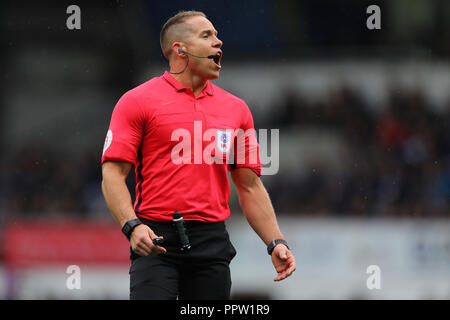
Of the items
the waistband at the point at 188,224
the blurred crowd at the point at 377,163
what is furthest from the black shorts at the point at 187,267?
the blurred crowd at the point at 377,163

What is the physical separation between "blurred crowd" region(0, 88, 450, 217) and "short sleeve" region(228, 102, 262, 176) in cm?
725

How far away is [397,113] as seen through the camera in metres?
13.4

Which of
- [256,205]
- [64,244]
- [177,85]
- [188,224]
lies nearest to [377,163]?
[64,244]

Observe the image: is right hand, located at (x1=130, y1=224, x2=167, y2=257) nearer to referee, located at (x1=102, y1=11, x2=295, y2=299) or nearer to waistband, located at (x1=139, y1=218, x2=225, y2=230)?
referee, located at (x1=102, y1=11, x2=295, y2=299)

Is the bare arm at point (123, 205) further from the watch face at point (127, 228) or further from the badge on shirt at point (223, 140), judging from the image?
the badge on shirt at point (223, 140)

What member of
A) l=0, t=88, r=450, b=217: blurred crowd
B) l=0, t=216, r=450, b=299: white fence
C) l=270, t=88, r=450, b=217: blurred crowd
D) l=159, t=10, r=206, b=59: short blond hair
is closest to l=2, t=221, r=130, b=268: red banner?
l=0, t=216, r=450, b=299: white fence

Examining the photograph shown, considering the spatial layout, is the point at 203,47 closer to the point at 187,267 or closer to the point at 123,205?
the point at 123,205

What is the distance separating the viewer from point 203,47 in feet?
13.4

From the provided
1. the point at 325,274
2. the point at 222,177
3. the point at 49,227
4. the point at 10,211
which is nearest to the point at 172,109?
the point at 222,177

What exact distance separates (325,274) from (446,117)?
12.1 feet

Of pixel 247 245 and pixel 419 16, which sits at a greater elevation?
pixel 419 16

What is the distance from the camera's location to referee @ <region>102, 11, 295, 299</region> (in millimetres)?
3854

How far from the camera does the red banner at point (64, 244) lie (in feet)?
39.5
